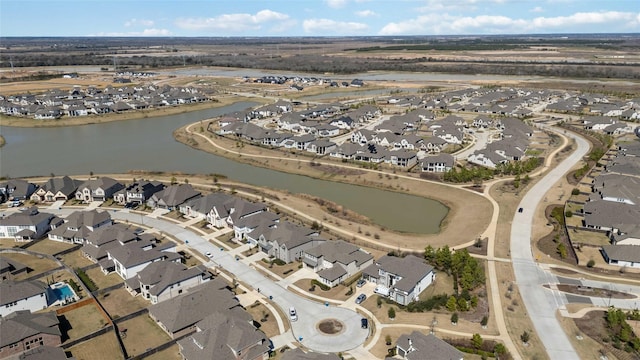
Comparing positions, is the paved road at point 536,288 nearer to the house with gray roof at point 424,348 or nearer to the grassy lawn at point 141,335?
the house with gray roof at point 424,348

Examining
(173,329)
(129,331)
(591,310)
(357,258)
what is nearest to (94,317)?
(129,331)

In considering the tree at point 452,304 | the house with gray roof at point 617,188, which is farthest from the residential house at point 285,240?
the house with gray roof at point 617,188

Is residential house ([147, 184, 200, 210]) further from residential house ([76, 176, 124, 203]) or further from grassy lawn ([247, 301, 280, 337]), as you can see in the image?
grassy lawn ([247, 301, 280, 337])

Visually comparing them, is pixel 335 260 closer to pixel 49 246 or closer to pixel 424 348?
pixel 424 348

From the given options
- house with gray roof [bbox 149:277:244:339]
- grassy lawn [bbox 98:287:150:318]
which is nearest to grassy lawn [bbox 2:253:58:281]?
grassy lawn [bbox 98:287:150:318]

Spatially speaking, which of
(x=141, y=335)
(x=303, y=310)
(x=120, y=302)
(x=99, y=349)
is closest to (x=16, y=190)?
(x=120, y=302)

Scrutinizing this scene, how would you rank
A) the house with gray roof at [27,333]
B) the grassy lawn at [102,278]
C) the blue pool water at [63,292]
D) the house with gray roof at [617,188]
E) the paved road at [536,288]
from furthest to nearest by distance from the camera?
the house with gray roof at [617,188] < the grassy lawn at [102,278] < the blue pool water at [63,292] < the paved road at [536,288] < the house with gray roof at [27,333]
